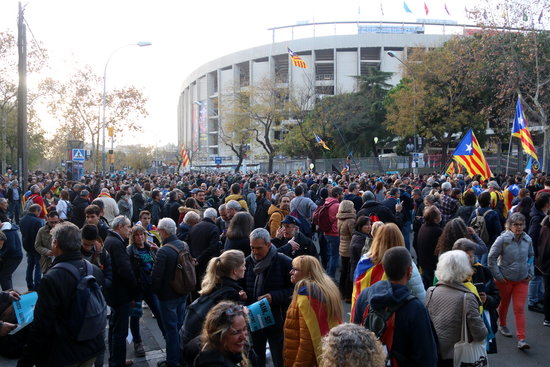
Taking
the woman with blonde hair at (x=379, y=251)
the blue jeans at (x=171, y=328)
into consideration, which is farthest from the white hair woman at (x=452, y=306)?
the blue jeans at (x=171, y=328)

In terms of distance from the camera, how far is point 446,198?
955 cm

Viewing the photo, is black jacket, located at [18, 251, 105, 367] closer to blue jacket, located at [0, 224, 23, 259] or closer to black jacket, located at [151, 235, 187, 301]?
black jacket, located at [151, 235, 187, 301]

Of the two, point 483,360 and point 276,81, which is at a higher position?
point 276,81

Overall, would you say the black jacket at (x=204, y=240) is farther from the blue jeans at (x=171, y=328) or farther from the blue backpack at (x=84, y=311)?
the blue backpack at (x=84, y=311)

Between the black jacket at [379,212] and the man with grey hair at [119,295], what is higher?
the black jacket at [379,212]

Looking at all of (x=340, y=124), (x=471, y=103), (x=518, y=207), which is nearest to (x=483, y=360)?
(x=518, y=207)

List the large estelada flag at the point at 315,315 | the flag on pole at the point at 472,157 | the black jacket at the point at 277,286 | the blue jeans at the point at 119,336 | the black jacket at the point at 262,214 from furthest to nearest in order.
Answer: the flag on pole at the point at 472,157 < the black jacket at the point at 262,214 < the blue jeans at the point at 119,336 < the black jacket at the point at 277,286 < the large estelada flag at the point at 315,315

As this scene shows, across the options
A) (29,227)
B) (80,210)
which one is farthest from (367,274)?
(80,210)

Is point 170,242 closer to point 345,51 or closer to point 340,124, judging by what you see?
point 340,124

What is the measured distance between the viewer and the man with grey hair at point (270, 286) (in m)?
4.71

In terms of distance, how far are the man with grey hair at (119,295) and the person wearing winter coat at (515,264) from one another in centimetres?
428

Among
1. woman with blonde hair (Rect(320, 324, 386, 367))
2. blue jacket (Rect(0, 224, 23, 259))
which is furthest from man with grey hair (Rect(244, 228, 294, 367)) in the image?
blue jacket (Rect(0, 224, 23, 259))

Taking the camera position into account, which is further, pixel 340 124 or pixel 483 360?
pixel 340 124

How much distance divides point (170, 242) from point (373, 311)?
284 centimetres
